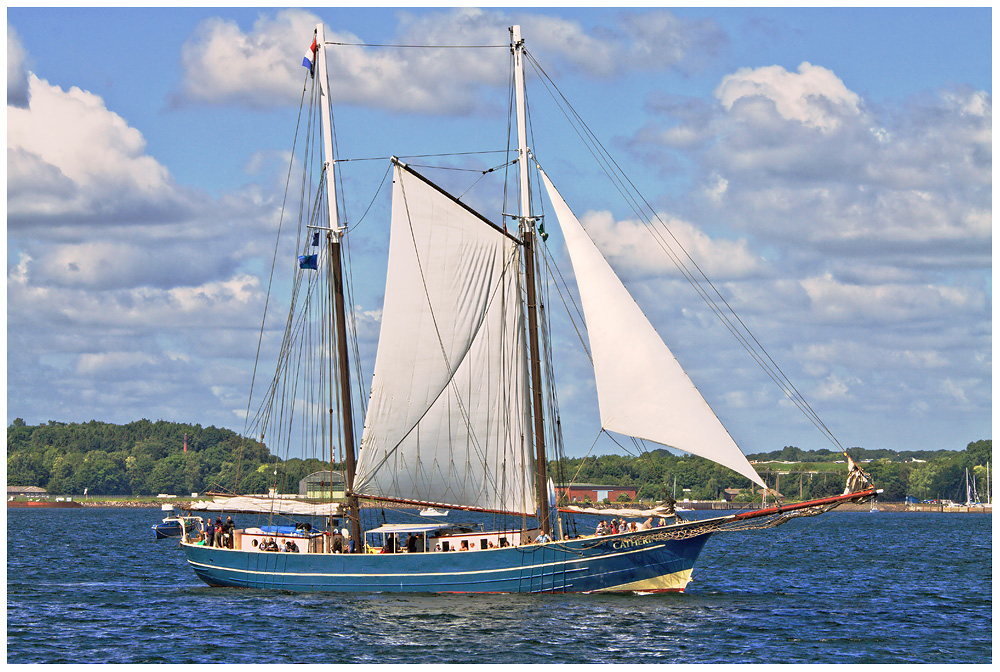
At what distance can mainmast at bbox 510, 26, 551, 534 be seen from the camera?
2192 inches

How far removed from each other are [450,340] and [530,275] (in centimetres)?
463

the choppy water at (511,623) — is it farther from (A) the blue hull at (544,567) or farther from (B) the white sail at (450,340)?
(B) the white sail at (450,340)

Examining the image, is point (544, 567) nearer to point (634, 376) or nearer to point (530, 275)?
point (634, 376)

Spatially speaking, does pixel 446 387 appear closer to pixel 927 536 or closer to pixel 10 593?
pixel 10 593

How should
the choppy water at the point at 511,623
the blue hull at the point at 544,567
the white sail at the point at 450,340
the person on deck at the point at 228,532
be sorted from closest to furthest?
the choppy water at the point at 511,623 → the blue hull at the point at 544,567 → the white sail at the point at 450,340 → the person on deck at the point at 228,532

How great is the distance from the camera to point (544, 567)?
52.9m

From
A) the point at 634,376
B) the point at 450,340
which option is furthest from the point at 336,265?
the point at 634,376

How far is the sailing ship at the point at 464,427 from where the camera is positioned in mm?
53312

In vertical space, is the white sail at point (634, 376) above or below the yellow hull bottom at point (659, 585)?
above

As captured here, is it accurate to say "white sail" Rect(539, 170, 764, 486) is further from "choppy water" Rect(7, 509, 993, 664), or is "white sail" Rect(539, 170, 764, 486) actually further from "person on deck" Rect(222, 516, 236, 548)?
"person on deck" Rect(222, 516, 236, 548)

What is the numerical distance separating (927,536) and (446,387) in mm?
93225

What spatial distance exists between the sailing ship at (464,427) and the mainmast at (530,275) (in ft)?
0.18

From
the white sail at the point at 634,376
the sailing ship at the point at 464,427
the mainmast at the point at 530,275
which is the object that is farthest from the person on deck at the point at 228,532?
the white sail at the point at 634,376

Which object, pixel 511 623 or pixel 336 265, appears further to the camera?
pixel 336 265
